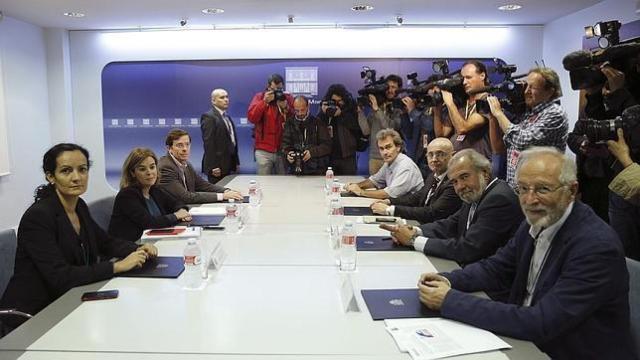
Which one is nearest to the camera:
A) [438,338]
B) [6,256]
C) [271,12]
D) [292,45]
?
[438,338]

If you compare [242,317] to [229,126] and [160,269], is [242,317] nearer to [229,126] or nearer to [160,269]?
[160,269]

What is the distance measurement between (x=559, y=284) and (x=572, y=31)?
526cm

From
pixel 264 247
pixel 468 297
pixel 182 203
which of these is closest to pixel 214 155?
pixel 182 203

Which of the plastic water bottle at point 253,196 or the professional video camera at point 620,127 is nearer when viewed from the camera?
the professional video camera at point 620,127

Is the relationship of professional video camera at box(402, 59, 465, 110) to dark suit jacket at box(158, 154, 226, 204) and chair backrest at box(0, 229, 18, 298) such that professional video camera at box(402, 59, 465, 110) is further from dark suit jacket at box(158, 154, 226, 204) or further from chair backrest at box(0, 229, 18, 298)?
chair backrest at box(0, 229, 18, 298)

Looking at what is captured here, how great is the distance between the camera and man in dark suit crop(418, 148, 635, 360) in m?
Result: 1.51

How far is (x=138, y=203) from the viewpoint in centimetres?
296

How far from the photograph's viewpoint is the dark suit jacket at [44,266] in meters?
1.98

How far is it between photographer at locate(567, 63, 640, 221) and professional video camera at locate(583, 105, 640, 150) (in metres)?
0.03

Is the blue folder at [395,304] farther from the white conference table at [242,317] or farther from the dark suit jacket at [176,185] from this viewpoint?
the dark suit jacket at [176,185]

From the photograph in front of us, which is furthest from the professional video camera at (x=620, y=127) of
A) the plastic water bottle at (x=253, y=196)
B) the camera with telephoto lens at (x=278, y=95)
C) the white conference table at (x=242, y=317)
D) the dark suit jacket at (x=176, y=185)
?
the camera with telephoto lens at (x=278, y=95)

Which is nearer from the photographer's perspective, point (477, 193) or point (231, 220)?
point (477, 193)

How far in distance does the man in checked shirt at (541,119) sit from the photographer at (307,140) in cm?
247

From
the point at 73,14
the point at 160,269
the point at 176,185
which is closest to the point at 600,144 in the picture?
the point at 160,269
